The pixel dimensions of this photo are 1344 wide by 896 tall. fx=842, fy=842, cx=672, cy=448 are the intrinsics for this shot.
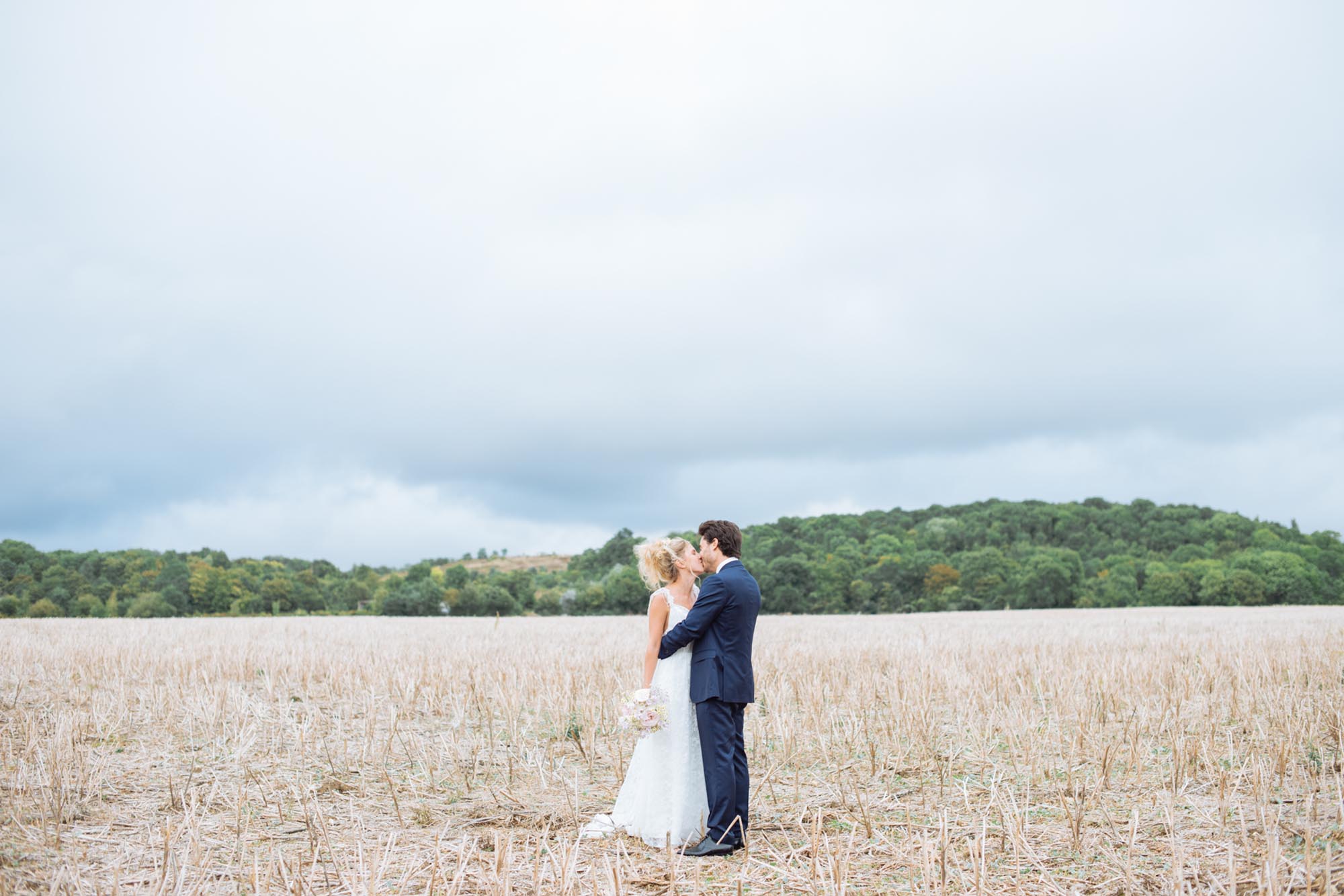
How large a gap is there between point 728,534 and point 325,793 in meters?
5.01

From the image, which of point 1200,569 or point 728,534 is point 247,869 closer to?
point 728,534

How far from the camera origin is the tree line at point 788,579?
63531mm

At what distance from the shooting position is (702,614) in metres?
6.43

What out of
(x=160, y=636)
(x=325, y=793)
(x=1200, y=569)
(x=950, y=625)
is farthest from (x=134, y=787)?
(x=1200, y=569)

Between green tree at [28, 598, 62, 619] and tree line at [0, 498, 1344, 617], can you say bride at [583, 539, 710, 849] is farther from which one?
green tree at [28, 598, 62, 619]

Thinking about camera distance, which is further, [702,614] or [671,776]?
[671,776]

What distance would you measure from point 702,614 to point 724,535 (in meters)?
0.65

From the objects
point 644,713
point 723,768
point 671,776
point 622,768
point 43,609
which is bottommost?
point 43,609

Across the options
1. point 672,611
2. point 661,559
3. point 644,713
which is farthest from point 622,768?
point 661,559

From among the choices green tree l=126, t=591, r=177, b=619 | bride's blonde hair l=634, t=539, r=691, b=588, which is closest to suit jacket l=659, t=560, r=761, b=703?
bride's blonde hair l=634, t=539, r=691, b=588

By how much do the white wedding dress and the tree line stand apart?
54.2 m

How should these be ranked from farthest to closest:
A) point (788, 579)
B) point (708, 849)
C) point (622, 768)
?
point (788, 579) < point (622, 768) < point (708, 849)

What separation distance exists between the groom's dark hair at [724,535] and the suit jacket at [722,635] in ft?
0.38

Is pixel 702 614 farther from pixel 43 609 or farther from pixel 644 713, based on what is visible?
pixel 43 609
